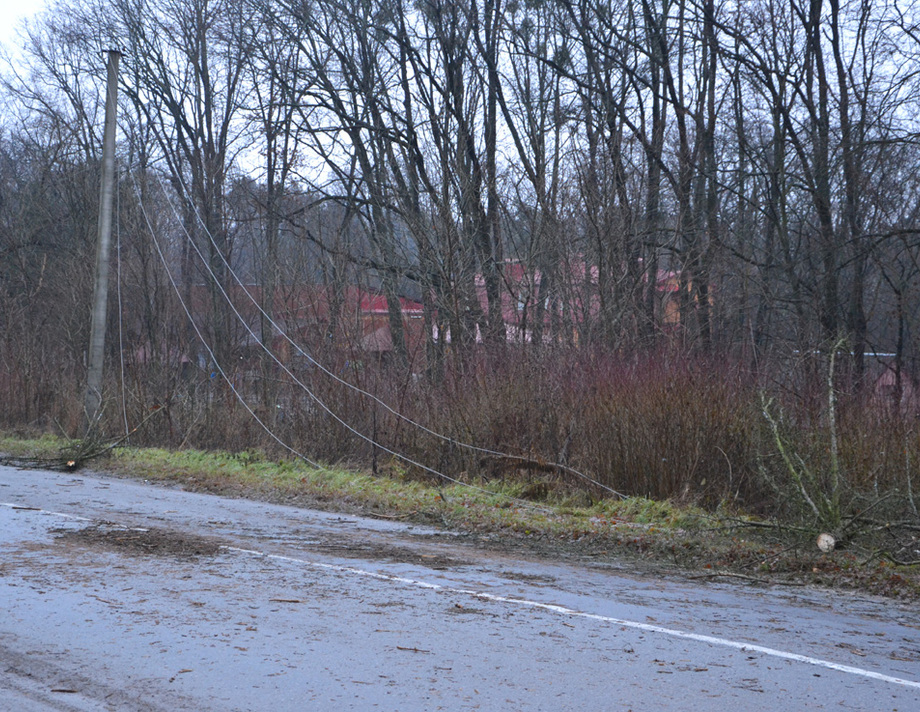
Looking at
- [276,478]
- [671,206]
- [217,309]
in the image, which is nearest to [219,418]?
[276,478]

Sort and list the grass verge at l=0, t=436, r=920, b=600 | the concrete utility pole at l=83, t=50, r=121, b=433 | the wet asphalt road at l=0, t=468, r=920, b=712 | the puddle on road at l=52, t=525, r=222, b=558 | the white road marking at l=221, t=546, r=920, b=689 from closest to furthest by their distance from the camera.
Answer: the wet asphalt road at l=0, t=468, r=920, b=712
the white road marking at l=221, t=546, r=920, b=689
the puddle on road at l=52, t=525, r=222, b=558
the grass verge at l=0, t=436, r=920, b=600
the concrete utility pole at l=83, t=50, r=121, b=433

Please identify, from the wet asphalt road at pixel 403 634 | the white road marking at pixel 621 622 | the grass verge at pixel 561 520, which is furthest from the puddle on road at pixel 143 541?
the grass verge at pixel 561 520

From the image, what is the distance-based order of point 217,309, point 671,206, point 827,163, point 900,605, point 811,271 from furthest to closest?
point 217,309 < point 671,206 < point 811,271 < point 827,163 < point 900,605

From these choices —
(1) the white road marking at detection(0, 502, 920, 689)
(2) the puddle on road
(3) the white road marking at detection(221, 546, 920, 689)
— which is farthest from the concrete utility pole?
(3) the white road marking at detection(221, 546, 920, 689)

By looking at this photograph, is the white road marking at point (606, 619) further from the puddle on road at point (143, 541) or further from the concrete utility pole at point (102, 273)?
the concrete utility pole at point (102, 273)

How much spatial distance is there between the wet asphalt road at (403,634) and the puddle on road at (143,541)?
55 millimetres

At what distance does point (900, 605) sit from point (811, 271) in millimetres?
16203

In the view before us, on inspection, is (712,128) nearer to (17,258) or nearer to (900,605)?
(900,605)

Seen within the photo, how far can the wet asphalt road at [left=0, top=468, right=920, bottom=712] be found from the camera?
5.31m

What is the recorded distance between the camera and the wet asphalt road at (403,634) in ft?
17.4

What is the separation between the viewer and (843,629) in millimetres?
7098

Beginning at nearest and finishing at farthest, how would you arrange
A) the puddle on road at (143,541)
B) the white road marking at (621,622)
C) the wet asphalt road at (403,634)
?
1. the wet asphalt road at (403,634)
2. the white road marking at (621,622)
3. the puddle on road at (143,541)

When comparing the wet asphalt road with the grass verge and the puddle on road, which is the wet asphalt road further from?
the grass verge

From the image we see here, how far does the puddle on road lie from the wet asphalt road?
5 centimetres
